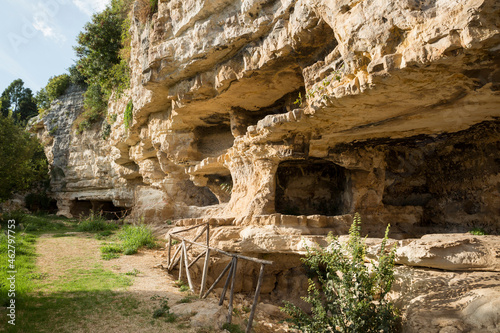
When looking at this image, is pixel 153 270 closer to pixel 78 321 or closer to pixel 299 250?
pixel 78 321

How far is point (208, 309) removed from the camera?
5.21 meters

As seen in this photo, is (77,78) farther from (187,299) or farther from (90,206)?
(187,299)

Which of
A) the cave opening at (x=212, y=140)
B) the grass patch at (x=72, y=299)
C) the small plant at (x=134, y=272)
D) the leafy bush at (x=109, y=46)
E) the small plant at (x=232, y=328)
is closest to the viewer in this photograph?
the grass patch at (x=72, y=299)

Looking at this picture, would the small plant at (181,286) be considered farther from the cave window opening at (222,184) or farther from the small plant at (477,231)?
the small plant at (477,231)

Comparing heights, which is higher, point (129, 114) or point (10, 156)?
point (129, 114)

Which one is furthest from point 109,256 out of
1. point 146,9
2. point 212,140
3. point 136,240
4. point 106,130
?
point 106,130

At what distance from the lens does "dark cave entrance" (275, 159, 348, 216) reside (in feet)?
32.4

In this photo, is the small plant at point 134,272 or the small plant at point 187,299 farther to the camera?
the small plant at point 134,272

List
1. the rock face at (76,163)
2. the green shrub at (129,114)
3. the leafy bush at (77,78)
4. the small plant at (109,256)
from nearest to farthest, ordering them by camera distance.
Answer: the small plant at (109,256) → the green shrub at (129,114) → the rock face at (76,163) → the leafy bush at (77,78)

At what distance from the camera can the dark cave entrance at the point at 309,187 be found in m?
9.88

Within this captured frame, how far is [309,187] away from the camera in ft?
Result: 33.6

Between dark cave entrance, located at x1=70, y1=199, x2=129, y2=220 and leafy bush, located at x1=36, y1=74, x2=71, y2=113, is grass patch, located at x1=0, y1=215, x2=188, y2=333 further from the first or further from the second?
leafy bush, located at x1=36, y1=74, x2=71, y2=113

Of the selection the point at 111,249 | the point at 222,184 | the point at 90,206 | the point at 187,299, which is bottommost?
the point at 187,299

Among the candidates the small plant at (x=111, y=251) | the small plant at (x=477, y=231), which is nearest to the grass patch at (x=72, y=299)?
the small plant at (x=111, y=251)
